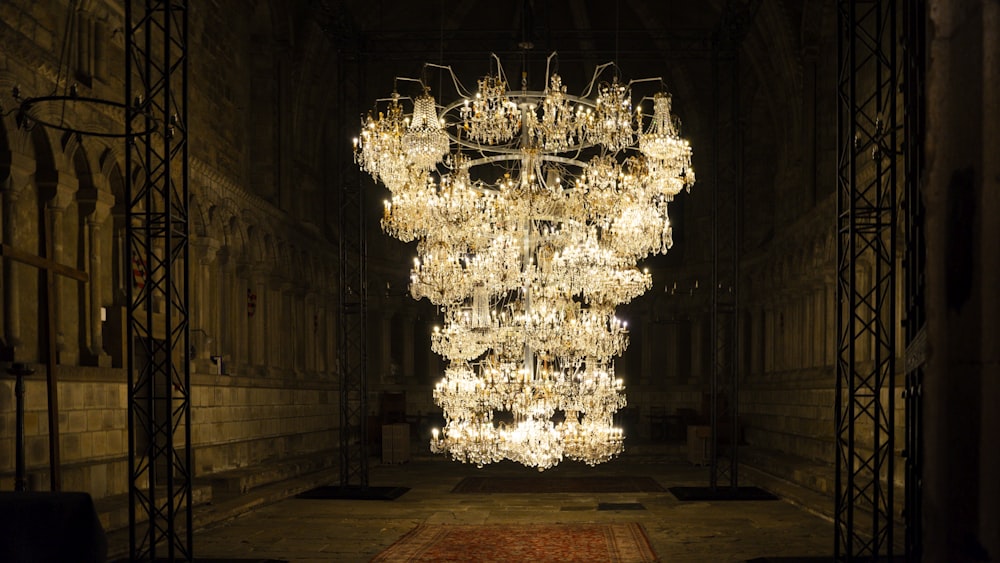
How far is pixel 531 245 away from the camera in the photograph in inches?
506

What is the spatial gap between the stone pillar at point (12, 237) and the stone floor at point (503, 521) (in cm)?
292

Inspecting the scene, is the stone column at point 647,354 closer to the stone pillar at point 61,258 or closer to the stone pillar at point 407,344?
the stone pillar at point 407,344

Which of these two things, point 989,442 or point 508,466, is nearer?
point 989,442

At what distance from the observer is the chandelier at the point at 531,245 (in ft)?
36.9

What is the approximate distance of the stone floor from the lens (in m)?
10.0

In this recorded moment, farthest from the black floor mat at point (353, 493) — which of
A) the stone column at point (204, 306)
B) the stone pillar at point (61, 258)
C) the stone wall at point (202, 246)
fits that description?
the stone pillar at point (61, 258)

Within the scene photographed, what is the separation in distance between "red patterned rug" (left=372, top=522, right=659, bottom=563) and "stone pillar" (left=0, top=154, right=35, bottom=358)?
436 centimetres

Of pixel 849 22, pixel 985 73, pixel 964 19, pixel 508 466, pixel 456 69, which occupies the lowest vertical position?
pixel 508 466

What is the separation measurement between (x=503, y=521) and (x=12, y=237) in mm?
6462

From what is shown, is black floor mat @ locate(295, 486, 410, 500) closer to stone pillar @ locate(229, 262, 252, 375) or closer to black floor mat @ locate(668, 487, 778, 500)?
stone pillar @ locate(229, 262, 252, 375)

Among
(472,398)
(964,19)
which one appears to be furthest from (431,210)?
(964,19)

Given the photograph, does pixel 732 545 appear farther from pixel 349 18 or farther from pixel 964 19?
pixel 349 18

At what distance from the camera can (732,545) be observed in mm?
10359

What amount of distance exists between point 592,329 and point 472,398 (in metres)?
1.73
